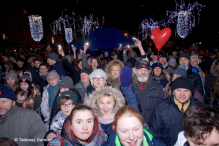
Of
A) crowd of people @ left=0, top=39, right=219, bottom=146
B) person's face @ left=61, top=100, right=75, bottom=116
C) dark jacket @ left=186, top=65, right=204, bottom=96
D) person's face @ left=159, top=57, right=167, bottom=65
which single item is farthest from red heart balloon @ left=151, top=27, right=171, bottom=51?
person's face @ left=61, top=100, right=75, bottom=116

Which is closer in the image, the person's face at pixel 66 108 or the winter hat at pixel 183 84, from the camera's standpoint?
the winter hat at pixel 183 84

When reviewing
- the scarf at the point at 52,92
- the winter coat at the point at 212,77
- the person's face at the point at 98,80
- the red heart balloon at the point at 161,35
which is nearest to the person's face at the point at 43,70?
the scarf at the point at 52,92

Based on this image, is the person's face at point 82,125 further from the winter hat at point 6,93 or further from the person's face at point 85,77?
the person's face at point 85,77

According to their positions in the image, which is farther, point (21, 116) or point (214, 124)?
point (21, 116)

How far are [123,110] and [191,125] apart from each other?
0.76m

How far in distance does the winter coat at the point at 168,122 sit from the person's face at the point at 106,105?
756 millimetres

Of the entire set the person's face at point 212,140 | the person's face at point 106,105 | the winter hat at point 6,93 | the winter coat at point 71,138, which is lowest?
the winter coat at point 71,138

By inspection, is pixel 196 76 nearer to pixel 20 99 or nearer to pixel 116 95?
pixel 116 95

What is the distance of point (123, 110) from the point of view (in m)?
1.86

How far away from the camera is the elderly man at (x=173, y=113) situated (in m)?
2.42

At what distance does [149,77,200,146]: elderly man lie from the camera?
2425mm

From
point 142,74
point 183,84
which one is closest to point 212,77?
point 142,74

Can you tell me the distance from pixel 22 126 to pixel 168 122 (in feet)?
7.93

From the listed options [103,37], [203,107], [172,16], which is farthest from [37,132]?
[172,16]
